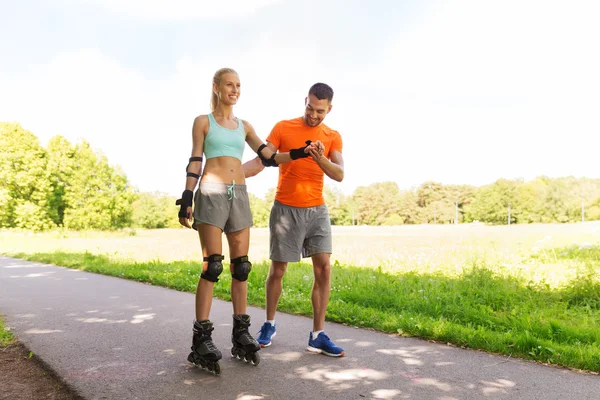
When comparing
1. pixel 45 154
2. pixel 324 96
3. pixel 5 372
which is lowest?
pixel 5 372

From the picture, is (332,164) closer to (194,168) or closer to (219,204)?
(219,204)

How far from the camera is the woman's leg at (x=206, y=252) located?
11.4 ft

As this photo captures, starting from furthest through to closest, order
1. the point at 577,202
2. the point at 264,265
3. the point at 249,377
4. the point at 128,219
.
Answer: the point at 577,202
the point at 128,219
the point at 264,265
the point at 249,377

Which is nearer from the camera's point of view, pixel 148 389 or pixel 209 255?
pixel 148 389

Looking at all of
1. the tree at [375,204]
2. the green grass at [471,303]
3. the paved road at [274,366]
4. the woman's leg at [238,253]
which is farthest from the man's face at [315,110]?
the tree at [375,204]

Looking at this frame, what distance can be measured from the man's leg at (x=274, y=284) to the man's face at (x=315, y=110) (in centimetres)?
120

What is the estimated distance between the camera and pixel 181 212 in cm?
335

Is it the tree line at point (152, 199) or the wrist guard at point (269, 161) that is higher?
the tree line at point (152, 199)

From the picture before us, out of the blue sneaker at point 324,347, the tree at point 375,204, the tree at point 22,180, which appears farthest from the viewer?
the tree at point 375,204

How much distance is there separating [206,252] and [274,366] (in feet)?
3.10

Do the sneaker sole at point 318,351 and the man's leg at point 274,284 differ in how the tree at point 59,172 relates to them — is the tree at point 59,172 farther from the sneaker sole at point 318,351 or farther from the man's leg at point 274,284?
the sneaker sole at point 318,351

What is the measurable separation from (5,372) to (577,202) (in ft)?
313

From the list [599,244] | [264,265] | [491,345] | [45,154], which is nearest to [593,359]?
[491,345]

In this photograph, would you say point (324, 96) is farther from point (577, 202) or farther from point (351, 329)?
point (577, 202)
